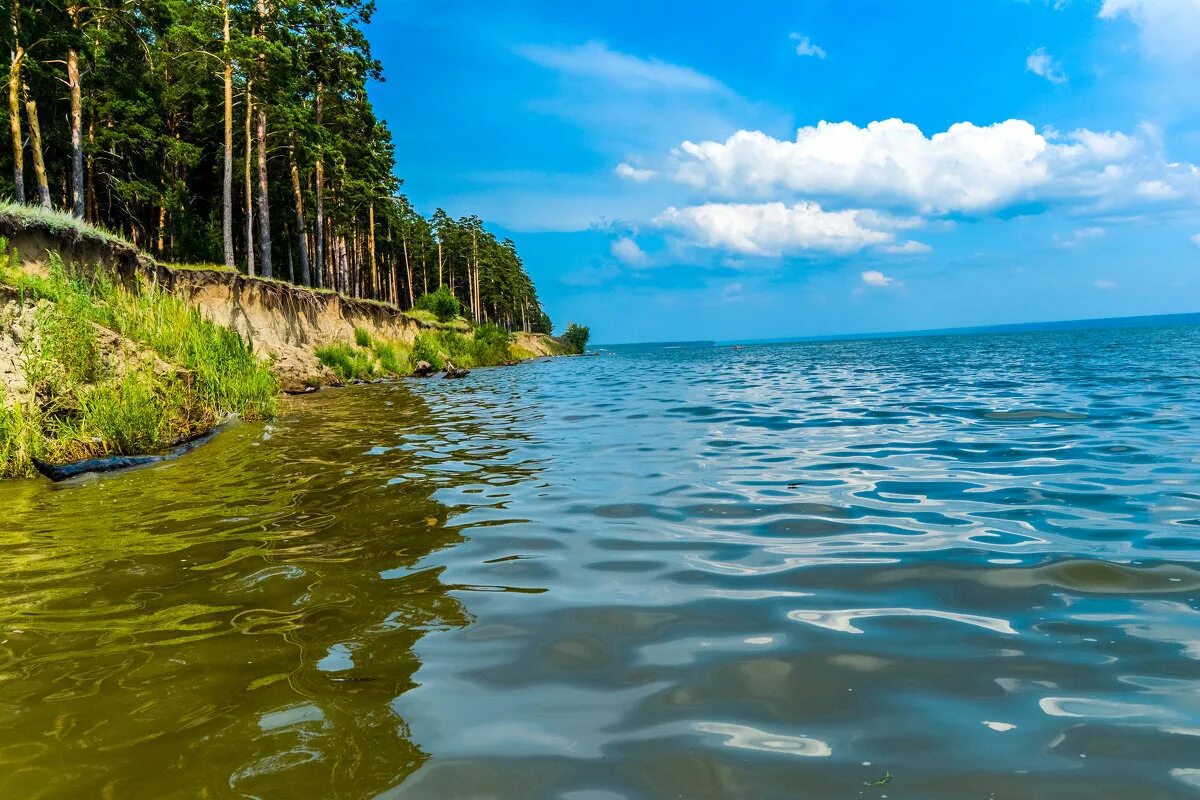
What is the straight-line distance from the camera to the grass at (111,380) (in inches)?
281

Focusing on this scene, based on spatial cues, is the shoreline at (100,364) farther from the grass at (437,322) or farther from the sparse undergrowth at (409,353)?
the grass at (437,322)

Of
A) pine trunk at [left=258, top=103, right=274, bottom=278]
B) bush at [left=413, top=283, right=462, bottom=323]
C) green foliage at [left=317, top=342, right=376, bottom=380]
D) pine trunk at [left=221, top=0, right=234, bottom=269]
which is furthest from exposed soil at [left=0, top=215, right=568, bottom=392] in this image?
bush at [left=413, top=283, right=462, bottom=323]

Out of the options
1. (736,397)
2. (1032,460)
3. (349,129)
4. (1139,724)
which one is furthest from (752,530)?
(349,129)

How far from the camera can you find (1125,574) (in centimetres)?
334

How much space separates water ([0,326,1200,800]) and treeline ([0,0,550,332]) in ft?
81.0

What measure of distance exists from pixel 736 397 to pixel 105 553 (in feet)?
40.1

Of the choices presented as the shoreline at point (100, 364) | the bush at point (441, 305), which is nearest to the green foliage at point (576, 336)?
the bush at point (441, 305)

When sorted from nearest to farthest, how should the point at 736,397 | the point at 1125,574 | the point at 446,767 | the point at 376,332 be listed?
the point at 446,767, the point at 1125,574, the point at 736,397, the point at 376,332

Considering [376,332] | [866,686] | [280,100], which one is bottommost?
[866,686]

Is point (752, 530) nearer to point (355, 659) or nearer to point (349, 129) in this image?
point (355, 659)

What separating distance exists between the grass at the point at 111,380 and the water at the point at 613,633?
142cm

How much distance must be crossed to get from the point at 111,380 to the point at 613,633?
26.3 ft

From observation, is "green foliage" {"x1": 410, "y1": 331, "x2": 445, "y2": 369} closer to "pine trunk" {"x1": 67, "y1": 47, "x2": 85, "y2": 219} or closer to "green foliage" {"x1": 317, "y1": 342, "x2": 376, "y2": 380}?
"green foliage" {"x1": 317, "y1": 342, "x2": 376, "y2": 380}

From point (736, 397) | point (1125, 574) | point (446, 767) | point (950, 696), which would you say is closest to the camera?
point (446, 767)
